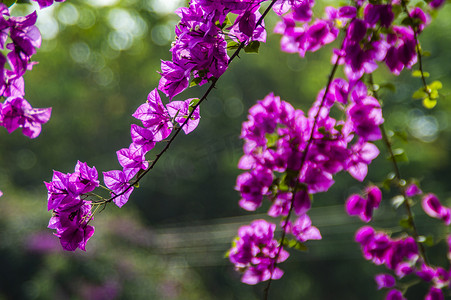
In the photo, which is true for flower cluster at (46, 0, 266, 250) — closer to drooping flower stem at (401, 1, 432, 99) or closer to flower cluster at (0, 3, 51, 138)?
flower cluster at (0, 3, 51, 138)

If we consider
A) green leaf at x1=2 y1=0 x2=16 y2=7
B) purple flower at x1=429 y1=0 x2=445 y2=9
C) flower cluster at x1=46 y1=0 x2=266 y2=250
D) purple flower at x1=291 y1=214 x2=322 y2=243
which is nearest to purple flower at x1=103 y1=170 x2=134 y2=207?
Answer: flower cluster at x1=46 y1=0 x2=266 y2=250

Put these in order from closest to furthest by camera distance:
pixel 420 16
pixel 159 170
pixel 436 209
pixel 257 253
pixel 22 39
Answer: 1. pixel 22 39
2. pixel 420 16
3. pixel 257 253
4. pixel 436 209
5. pixel 159 170

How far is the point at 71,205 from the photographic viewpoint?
588mm

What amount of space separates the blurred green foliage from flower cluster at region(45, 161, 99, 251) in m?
2.11

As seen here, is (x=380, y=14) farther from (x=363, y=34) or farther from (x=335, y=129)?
(x=335, y=129)

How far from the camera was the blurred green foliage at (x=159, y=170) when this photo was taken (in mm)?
3104

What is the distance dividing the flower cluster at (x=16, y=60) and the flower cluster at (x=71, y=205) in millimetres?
84

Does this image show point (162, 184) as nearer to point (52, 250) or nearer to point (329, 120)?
point (52, 250)

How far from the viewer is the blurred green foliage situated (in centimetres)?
310

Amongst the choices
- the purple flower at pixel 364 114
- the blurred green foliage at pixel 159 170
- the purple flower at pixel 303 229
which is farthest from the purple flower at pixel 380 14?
the blurred green foliage at pixel 159 170

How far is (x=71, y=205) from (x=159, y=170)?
7569 millimetres

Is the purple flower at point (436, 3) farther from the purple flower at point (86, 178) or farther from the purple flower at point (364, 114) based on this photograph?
the purple flower at point (86, 178)

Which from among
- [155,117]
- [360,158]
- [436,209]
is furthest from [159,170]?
[155,117]

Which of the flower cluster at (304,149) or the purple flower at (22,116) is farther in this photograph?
the flower cluster at (304,149)
